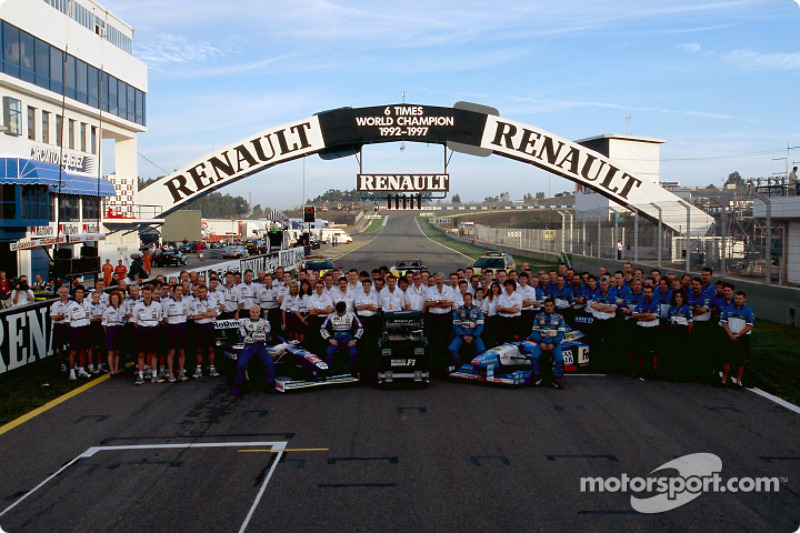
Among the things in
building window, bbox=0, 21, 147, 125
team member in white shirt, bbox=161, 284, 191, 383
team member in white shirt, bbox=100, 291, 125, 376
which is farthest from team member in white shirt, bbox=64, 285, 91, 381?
building window, bbox=0, 21, 147, 125

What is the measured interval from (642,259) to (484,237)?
55.8 m

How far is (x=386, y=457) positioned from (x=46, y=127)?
1315 inches

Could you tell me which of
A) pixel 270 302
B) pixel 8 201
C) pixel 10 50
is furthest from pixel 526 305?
pixel 10 50

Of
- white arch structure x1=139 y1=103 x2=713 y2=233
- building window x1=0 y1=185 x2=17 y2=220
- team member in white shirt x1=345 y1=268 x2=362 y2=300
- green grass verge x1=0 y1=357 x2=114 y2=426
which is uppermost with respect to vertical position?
white arch structure x1=139 y1=103 x2=713 y2=233

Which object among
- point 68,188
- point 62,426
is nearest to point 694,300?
point 62,426

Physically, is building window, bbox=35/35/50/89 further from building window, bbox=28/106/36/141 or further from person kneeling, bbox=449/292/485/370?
person kneeling, bbox=449/292/485/370

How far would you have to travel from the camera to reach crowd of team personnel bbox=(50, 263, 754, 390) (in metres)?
12.9

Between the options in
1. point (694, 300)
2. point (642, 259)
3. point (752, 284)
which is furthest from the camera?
point (642, 259)

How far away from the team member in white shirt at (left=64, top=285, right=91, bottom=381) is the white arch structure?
32.2ft

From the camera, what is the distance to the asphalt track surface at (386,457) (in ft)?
22.0

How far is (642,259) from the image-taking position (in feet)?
95.3

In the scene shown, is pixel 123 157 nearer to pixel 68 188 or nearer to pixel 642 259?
pixel 68 188

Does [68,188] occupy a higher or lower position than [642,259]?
higher

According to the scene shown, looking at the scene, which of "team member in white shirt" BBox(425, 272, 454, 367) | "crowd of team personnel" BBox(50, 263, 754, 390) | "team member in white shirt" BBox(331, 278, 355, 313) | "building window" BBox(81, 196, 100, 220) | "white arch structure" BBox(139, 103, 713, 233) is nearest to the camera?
"crowd of team personnel" BBox(50, 263, 754, 390)
